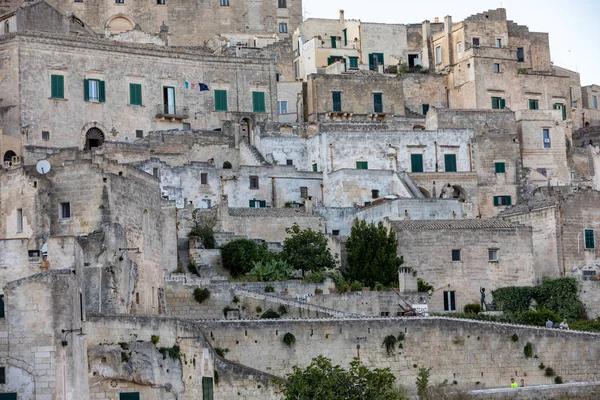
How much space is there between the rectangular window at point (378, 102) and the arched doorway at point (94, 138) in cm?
1356

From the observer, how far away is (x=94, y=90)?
63.7m

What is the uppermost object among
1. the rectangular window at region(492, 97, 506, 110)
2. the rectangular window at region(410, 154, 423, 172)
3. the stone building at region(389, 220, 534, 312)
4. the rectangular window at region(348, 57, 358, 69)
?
the rectangular window at region(348, 57, 358, 69)

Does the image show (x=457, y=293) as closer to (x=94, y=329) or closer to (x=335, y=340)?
(x=335, y=340)

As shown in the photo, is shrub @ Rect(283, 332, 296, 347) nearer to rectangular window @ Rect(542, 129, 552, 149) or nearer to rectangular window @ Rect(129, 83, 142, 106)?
rectangular window @ Rect(129, 83, 142, 106)

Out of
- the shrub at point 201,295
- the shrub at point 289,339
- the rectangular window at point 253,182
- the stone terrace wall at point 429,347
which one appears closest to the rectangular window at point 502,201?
the rectangular window at point 253,182

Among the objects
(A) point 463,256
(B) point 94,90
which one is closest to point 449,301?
(A) point 463,256

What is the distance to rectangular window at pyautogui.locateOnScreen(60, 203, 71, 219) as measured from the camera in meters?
44.9

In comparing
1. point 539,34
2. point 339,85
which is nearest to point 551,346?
point 339,85

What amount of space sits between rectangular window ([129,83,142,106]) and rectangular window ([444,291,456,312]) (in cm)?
1820

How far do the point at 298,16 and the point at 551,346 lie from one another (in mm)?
34976

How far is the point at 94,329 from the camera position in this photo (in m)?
40.5

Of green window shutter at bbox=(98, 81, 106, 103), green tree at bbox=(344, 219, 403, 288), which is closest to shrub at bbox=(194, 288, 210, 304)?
green tree at bbox=(344, 219, 403, 288)

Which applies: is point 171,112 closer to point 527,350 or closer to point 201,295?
point 201,295

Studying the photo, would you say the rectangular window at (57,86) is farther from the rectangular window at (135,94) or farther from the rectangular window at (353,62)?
the rectangular window at (353,62)
